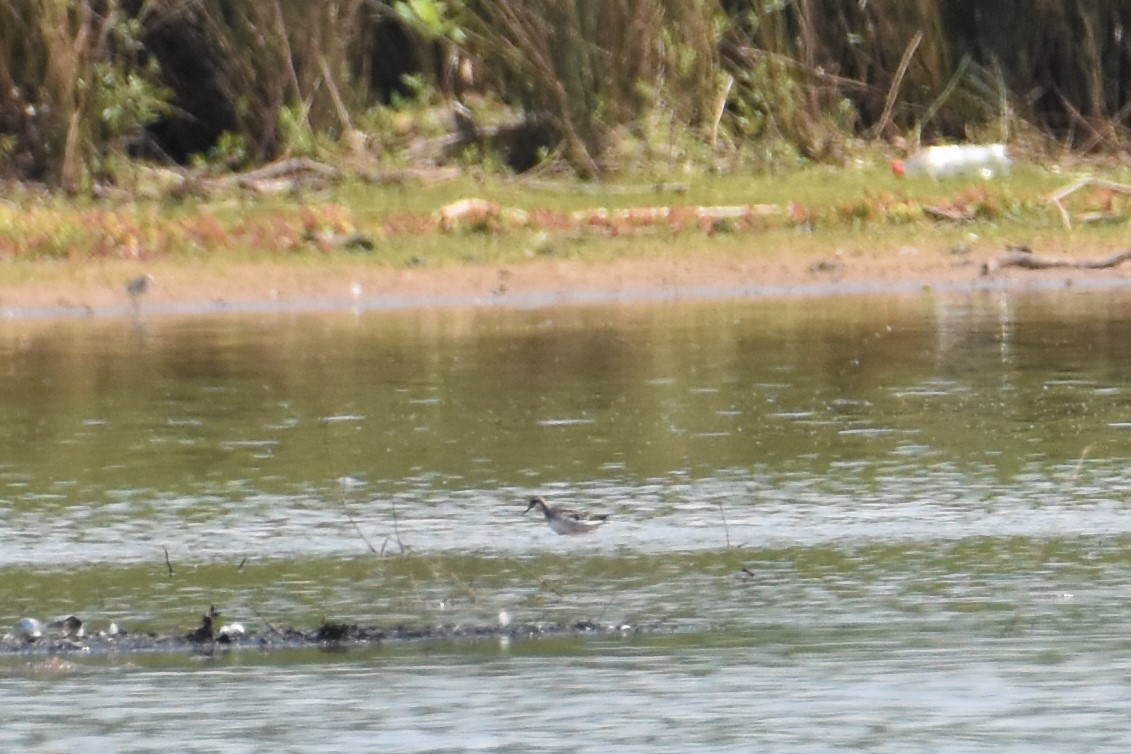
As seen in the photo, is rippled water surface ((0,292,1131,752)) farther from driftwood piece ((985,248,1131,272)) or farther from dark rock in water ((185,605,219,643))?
driftwood piece ((985,248,1131,272))

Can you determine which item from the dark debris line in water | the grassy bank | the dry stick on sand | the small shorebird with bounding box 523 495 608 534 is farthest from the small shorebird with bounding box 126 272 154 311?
the dark debris line in water

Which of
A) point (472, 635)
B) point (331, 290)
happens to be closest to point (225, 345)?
point (331, 290)

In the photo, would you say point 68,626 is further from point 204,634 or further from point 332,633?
point 332,633

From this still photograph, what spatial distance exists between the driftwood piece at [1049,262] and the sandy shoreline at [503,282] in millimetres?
47

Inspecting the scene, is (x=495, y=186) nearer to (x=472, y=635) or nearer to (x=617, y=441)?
(x=617, y=441)

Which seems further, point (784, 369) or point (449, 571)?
point (784, 369)

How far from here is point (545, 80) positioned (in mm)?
20672

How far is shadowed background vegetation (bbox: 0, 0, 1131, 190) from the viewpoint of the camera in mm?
20594

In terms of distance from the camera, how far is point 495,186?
65.9 feet

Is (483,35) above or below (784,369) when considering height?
above

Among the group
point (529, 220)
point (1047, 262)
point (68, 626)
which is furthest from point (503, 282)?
point (68, 626)

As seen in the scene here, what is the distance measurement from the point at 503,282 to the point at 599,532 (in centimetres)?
848

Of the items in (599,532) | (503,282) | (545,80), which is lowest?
(503,282)

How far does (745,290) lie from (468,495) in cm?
772
